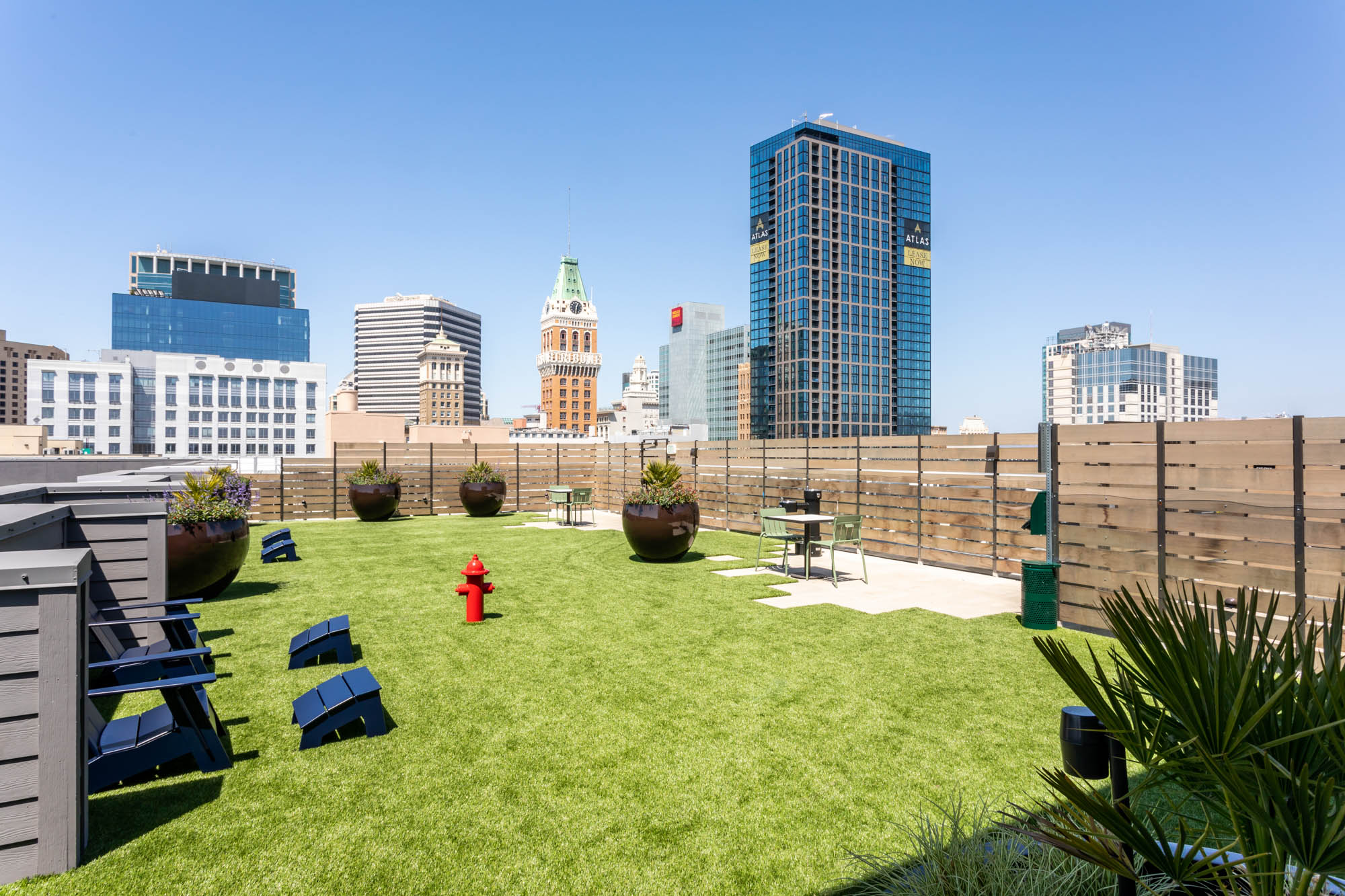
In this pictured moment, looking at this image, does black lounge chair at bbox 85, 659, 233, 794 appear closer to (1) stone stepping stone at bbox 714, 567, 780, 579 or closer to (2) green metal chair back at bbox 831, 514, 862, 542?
(1) stone stepping stone at bbox 714, 567, 780, 579

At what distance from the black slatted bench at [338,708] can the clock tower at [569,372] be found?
181590 millimetres

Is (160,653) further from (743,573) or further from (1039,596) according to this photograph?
(1039,596)

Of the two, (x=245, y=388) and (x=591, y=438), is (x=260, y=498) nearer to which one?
(x=245, y=388)

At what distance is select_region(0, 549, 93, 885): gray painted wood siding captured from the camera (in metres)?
2.90

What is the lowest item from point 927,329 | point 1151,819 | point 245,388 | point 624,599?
point 624,599

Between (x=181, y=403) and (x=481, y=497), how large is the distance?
352 ft

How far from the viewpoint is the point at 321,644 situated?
6.07 m

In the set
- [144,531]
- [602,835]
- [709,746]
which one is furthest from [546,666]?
[144,531]

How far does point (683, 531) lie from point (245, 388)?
11573 centimetres

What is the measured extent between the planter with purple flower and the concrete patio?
6588mm

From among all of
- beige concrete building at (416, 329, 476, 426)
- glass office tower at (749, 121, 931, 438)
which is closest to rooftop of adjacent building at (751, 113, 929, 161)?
glass office tower at (749, 121, 931, 438)

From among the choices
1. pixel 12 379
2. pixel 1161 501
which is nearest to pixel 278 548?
pixel 1161 501

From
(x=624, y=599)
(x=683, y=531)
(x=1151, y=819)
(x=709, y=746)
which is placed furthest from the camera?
(x=683, y=531)

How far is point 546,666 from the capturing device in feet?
20.1
